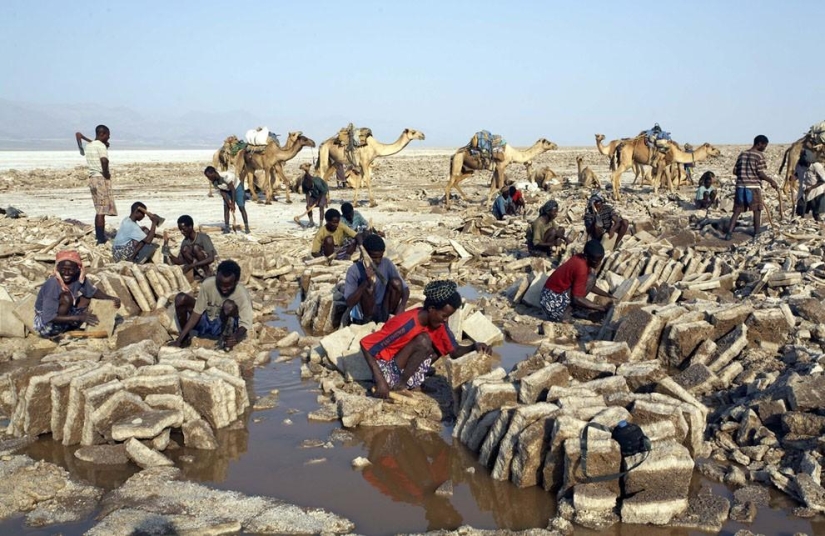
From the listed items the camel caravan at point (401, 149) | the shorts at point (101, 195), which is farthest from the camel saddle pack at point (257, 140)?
the shorts at point (101, 195)

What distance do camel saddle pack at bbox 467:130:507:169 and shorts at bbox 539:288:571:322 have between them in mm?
10568

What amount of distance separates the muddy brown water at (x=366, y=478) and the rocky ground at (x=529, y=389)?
100 millimetres

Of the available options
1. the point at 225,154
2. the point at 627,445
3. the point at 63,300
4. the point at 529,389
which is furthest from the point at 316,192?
the point at 627,445

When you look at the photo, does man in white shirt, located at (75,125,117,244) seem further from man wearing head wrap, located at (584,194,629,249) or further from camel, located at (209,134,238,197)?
camel, located at (209,134,238,197)

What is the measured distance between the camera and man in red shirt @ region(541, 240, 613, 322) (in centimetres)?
791

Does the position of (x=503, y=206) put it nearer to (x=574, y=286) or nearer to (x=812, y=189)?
(x=812, y=189)

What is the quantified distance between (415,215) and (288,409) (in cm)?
1223

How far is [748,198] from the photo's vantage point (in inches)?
451

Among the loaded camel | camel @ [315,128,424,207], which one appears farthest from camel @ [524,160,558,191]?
camel @ [315,128,424,207]

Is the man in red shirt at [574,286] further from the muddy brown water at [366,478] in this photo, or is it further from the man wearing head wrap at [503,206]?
the man wearing head wrap at [503,206]

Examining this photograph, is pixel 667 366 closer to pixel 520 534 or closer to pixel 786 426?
pixel 786 426

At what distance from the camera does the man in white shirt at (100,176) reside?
1183cm

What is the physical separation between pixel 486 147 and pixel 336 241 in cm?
878

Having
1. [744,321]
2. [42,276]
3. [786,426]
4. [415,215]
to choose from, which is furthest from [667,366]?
[415,215]
